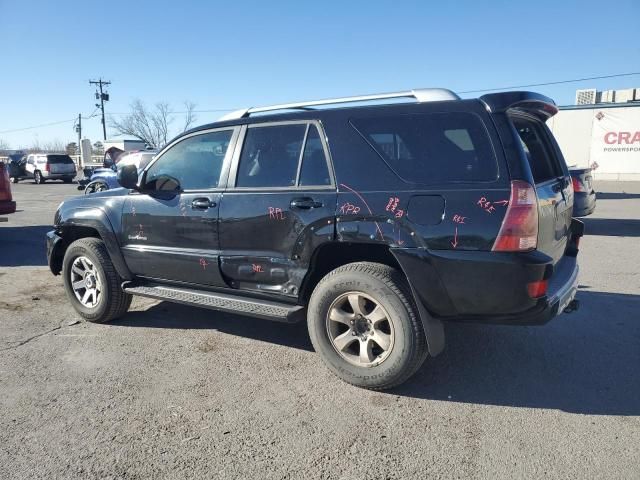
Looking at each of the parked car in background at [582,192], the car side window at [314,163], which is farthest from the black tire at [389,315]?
the parked car in background at [582,192]

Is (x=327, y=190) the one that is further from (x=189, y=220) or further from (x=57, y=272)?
(x=57, y=272)

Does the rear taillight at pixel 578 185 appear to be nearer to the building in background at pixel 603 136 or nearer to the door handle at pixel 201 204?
the door handle at pixel 201 204

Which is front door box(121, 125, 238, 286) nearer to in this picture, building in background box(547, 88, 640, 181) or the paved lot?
the paved lot

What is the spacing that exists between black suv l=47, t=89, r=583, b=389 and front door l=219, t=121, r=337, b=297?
11 millimetres

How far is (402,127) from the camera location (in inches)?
129

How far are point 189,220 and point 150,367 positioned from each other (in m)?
1.22

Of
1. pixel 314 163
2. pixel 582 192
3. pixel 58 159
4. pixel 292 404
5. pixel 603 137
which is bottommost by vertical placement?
pixel 292 404

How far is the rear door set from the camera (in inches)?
124

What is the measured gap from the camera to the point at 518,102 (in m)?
3.10

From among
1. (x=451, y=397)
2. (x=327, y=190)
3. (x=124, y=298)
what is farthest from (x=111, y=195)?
(x=451, y=397)

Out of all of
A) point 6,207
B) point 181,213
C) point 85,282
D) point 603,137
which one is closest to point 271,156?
point 181,213

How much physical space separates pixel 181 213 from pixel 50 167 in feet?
95.1

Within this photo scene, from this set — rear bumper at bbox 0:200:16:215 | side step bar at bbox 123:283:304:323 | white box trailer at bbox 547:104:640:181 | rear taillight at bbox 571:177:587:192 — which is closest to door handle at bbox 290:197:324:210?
side step bar at bbox 123:283:304:323

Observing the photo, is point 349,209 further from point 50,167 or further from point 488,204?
point 50,167
